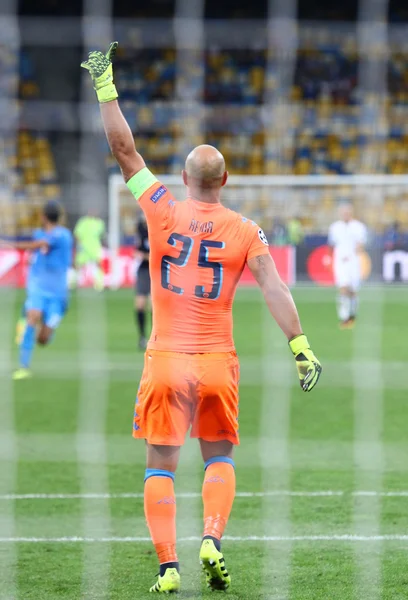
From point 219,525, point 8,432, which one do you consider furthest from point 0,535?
point 8,432

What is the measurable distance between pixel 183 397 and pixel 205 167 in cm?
93

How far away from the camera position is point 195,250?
445 cm

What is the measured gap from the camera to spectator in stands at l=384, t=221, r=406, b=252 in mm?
24328

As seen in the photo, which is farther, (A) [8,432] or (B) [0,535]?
(A) [8,432]

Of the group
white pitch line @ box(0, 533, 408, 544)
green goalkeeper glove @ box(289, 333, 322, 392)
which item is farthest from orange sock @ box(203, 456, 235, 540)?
white pitch line @ box(0, 533, 408, 544)

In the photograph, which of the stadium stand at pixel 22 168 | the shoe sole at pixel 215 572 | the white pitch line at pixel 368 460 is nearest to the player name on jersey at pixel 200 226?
the shoe sole at pixel 215 572

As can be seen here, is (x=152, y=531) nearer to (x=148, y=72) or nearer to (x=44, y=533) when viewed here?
(x=44, y=533)

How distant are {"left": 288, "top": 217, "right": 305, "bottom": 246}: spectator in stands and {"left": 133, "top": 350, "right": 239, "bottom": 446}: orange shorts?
67.4ft

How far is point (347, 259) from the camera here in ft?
57.3

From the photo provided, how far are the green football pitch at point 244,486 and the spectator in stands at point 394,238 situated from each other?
11.2 metres

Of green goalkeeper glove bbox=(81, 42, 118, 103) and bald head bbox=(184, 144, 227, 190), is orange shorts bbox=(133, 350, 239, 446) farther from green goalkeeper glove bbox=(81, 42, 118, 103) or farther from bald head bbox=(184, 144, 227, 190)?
green goalkeeper glove bbox=(81, 42, 118, 103)

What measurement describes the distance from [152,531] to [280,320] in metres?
0.98

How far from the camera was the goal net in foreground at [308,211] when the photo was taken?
963 inches

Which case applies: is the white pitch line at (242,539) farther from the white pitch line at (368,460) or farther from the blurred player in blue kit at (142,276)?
the blurred player in blue kit at (142,276)
